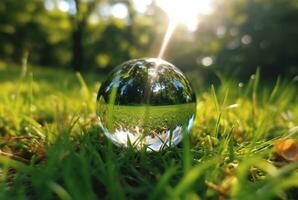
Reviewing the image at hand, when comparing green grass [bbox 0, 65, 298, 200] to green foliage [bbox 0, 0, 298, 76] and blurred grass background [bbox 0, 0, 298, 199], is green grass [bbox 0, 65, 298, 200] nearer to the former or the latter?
blurred grass background [bbox 0, 0, 298, 199]

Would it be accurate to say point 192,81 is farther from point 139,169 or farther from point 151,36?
point 151,36

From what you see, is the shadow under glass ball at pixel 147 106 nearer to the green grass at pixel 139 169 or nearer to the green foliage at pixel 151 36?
the green grass at pixel 139 169

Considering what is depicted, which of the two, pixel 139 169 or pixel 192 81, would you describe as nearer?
pixel 139 169

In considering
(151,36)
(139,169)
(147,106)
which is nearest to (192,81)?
(147,106)

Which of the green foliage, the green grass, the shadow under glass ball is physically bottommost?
the green grass

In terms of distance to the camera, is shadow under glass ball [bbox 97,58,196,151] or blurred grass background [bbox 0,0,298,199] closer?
blurred grass background [bbox 0,0,298,199]

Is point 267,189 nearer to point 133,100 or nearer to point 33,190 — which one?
point 33,190

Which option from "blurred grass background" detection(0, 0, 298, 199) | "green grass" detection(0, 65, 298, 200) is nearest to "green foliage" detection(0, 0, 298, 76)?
"blurred grass background" detection(0, 0, 298, 199)

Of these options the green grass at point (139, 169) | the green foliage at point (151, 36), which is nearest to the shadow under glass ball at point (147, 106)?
the green grass at point (139, 169)

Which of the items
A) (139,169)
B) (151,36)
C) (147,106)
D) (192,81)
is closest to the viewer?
(139,169)
